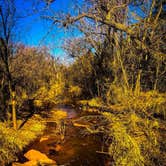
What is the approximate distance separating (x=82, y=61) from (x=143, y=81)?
46.0 ft

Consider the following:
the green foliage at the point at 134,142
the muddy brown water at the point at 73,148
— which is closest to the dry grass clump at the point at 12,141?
the muddy brown water at the point at 73,148

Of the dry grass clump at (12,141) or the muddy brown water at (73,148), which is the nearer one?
the dry grass clump at (12,141)

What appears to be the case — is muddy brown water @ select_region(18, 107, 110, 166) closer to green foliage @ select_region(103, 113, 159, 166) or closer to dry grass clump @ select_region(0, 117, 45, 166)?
dry grass clump @ select_region(0, 117, 45, 166)

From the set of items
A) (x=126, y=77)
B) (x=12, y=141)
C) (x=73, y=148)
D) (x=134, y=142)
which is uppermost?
(x=126, y=77)

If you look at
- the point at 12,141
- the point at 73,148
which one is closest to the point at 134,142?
the point at 73,148

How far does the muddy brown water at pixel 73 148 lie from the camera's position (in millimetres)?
9534

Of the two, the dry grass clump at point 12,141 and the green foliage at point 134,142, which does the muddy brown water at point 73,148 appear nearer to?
the dry grass clump at point 12,141

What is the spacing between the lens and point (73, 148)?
11328mm

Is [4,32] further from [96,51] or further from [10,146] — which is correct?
[96,51]

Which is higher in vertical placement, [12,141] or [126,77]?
[126,77]

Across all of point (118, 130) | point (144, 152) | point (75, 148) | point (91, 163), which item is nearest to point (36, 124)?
point (75, 148)

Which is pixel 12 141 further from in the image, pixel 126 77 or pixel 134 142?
pixel 126 77

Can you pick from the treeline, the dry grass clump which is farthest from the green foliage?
the dry grass clump

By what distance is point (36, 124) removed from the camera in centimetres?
1538
